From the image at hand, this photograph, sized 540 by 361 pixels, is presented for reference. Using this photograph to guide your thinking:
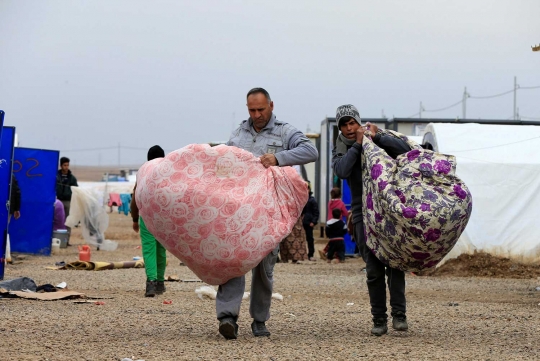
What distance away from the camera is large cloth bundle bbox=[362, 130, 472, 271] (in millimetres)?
6406

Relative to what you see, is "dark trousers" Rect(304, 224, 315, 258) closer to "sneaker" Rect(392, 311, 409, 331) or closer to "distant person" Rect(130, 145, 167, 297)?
"distant person" Rect(130, 145, 167, 297)

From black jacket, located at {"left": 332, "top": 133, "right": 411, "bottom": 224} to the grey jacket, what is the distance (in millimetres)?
283

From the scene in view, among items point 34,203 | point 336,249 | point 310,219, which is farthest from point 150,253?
point 310,219

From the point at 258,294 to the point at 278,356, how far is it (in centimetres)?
92

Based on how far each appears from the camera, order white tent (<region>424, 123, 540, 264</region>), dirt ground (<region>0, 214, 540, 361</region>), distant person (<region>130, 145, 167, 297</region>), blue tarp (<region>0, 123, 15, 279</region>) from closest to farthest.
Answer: dirt ground (<region>0, 214, 540, 361</region>)
distant person (<region>130, 145, 167, 297</region>)
blue tarp (<region>0, 123, 15, 279</region>)
white tent (<region>424, 123, 540, 264</region>)

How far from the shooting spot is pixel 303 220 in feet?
60.4

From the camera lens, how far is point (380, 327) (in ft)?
22.4

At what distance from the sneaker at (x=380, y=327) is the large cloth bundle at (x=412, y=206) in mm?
436

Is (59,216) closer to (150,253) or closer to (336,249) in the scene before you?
(336,249)

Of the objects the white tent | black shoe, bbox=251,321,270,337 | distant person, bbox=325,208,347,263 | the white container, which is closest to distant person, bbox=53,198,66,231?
the white container

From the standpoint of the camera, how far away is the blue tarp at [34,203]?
1789 centimetres

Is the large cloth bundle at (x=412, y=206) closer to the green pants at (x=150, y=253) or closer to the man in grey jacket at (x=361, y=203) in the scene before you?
the man in grey jacket at (x=361, y=203)

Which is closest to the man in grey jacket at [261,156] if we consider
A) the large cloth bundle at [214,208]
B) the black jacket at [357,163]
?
the large cloth bundle at [214,208]

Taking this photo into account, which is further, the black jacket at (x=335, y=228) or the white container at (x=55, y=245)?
the white container at (x=55, y=245)
